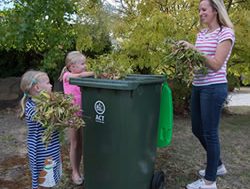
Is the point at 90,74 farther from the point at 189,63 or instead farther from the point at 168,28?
the point at 168,28

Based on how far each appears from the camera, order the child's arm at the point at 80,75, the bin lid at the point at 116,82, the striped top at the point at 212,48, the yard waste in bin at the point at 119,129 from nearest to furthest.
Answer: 1. the bin lid at the point at 116,82
2. the yard waste in bin at the point at 119,129
3. the striped top at the point at 212,48
4. the child's arm at the point at 80,75

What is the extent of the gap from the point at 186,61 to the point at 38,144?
1.28 meters

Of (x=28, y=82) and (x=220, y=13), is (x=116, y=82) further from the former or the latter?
(x=220, y=13)

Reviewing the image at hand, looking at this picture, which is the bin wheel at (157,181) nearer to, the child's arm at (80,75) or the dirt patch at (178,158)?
the dirt patch at (178,158)

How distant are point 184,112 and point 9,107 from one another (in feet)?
12.2

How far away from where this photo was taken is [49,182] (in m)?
2.59

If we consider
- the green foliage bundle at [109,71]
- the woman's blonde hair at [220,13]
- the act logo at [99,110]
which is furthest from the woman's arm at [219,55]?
the act logo at [99,110]

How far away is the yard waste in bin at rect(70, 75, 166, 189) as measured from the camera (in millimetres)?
2572

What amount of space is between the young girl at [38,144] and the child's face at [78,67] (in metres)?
0.46

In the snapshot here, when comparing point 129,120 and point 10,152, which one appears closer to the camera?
point 129,120

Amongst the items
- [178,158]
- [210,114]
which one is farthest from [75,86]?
[178,158]

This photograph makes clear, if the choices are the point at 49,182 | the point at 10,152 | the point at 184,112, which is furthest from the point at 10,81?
the point at 49,182

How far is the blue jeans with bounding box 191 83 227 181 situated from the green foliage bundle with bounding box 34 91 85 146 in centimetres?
114

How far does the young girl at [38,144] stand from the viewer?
2514 millimetres
